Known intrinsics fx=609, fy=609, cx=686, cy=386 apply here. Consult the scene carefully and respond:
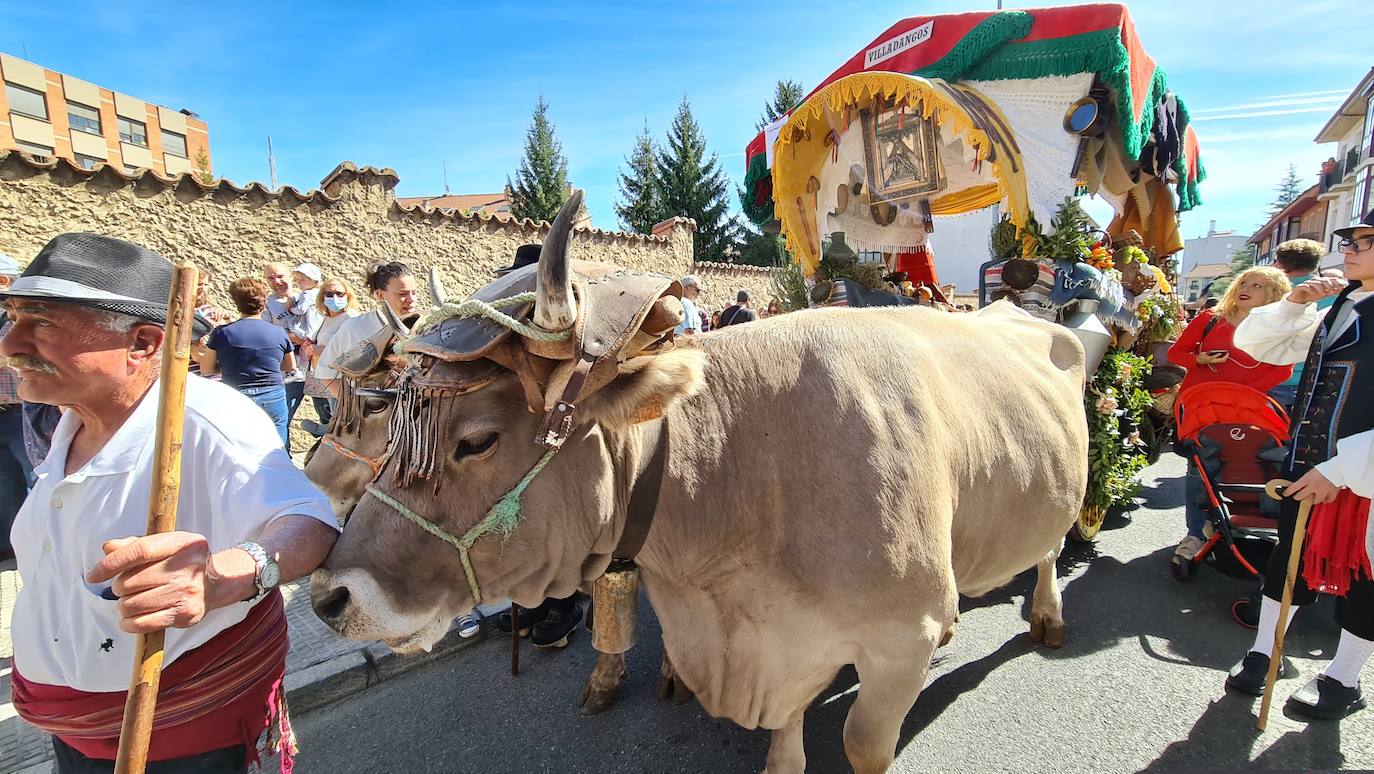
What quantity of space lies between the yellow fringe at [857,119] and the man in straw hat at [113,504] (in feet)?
14.4

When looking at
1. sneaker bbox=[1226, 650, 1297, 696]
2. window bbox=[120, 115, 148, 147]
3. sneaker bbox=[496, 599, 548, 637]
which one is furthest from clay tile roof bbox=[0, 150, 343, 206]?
window bbox=[120, 115, 148, 147]

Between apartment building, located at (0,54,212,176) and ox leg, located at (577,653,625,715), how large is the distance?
47.4 metres

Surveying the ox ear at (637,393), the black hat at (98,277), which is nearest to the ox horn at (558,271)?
the ox ear at (637,393)

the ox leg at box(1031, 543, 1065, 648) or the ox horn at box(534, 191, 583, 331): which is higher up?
the ox horn at box(534, 191, 583, 331)

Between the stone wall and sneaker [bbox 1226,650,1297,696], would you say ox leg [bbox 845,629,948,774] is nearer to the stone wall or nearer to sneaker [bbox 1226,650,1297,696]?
sneaker [bbox 1226,650,1297,696]

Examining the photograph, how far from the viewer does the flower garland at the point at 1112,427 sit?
3.91 meters

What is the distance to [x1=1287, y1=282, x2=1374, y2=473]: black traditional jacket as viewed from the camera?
8.05 feet

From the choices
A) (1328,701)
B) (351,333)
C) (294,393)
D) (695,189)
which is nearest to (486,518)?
(351,333)

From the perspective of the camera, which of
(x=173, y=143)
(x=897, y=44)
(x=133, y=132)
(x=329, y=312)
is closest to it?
(x=897, y=44)

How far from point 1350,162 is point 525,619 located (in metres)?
50.3

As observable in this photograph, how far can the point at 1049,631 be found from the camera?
3.31 meters

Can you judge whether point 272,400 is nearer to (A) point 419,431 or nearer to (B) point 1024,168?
(A) point 419,431

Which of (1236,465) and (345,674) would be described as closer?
(345,674)

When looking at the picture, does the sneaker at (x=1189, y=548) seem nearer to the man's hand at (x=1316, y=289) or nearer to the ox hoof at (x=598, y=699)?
the man's hand at (x=1316, y=289)
